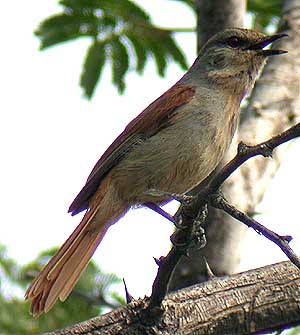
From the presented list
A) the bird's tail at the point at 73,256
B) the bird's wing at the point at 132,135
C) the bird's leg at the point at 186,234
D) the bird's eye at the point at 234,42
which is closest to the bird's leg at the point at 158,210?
the bird's tail at the point at 73,256

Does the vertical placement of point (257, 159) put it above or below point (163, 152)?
below

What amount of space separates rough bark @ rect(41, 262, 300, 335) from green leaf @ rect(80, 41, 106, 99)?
2.38 metres

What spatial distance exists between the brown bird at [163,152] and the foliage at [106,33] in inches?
33.0

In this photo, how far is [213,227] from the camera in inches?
233

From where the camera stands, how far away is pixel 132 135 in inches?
216

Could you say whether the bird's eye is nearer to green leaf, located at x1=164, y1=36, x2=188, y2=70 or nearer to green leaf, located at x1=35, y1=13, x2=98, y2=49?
green leaf, located at x1=164, y1=36, x2=188, y2=70

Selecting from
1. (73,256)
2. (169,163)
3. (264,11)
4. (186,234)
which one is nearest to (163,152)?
(169,163)

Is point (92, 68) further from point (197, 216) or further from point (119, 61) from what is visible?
point (197, 216)

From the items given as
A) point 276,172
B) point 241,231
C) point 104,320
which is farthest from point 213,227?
point 104,320

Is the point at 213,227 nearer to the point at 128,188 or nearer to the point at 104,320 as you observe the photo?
Answer: the point at 128,188

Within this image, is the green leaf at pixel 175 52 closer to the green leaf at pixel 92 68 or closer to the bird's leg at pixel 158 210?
the green leaf at pixel 92 68

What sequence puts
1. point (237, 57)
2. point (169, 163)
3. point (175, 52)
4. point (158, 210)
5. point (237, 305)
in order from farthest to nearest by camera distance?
1. point (175, 52)
2. point (237, 57)
3. point (158, 210)
4. point (169, 163)
5. point (237, 305)

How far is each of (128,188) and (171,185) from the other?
0.31 meters

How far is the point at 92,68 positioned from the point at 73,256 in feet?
6.08
